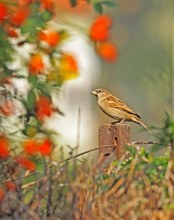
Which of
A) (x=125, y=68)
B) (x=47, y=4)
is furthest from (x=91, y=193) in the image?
(x=125, y=68)

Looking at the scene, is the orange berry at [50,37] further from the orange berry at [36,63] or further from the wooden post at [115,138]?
the wooden post at [115,138]

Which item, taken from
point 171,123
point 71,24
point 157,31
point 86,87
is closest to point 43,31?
point 71,24

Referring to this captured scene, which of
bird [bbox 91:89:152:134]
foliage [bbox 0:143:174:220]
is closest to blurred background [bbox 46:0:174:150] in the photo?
bird [bbox 91:89:152:134]

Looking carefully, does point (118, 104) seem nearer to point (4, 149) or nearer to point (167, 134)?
point (167, 134)

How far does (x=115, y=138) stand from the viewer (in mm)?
5906

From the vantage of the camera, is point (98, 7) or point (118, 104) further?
point (118, 104)

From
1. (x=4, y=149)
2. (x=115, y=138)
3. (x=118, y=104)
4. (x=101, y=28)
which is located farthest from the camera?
(x=118, y=104)

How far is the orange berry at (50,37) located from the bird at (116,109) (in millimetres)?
2567

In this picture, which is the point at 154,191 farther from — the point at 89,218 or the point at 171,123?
the point at 171,123

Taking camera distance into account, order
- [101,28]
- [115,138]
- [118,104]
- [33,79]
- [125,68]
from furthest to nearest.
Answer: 1. [125,68]
2. [118,104]
3. [115,138]
4. [33,79]
5. [101,28]

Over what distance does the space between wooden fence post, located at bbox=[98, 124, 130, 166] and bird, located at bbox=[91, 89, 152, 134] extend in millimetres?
1620

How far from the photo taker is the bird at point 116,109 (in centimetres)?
768

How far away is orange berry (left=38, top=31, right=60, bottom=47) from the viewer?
5.05 meters

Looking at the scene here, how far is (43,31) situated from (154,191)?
0.92 metres
